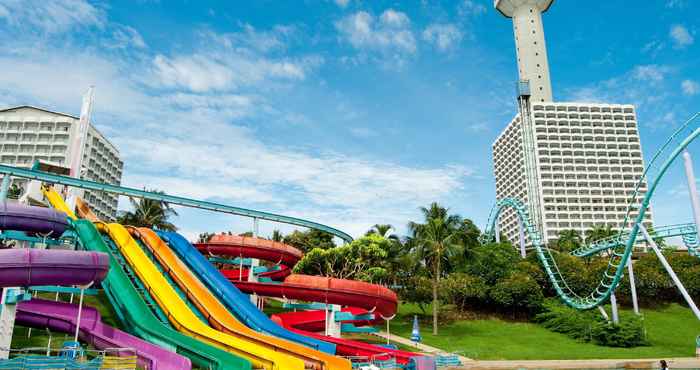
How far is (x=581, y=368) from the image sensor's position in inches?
1143

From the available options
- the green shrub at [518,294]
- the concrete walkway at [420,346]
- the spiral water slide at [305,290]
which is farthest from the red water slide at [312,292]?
the green shrub at [518,294]

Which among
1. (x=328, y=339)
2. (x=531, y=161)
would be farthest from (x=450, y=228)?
(x=531, y=161)

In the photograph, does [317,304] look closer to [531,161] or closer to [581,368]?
[581,368]

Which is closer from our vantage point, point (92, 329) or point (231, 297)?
point (92, 329)

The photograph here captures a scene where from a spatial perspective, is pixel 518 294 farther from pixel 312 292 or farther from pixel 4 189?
pixel 4 189

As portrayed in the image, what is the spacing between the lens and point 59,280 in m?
19.4

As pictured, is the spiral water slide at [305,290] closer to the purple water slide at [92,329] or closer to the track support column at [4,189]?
the purple water slide at [92,329]

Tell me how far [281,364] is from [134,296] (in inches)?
380

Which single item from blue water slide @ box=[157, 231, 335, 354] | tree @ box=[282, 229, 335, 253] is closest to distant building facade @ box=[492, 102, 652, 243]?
tree @ box=[282, 229, 335, 253]

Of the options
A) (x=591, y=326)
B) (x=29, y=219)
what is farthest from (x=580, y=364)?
(x=29, y=219)

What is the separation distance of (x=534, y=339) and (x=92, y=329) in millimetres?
33534

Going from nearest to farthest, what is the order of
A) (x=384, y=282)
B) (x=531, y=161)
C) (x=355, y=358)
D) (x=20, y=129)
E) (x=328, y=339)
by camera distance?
(x=355, y=358)
(x=328, y=339)
(x=384, y=282)
(x=20, y=129)
(x=531, y=161)

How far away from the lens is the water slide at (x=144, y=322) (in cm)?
1980

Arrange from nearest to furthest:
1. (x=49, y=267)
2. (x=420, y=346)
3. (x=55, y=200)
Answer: (x=49, y=267) < (x=420, y=346) < (x=55, y=200)
